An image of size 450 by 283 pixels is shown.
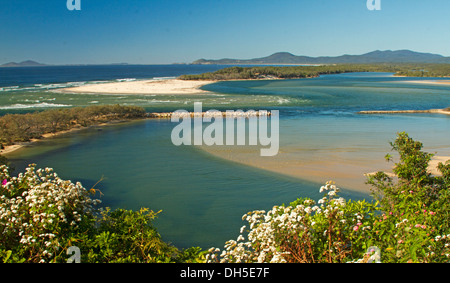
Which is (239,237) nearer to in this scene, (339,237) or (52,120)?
(339,237)

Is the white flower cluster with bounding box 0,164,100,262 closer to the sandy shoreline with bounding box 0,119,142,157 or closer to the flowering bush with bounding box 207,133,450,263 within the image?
the flowering bush with bounding box 207,133,450,263

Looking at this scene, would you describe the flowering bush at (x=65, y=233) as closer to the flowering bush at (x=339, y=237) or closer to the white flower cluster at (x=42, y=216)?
the white flower cluster at (x=42, y=216)

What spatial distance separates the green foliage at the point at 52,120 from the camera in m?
23.4

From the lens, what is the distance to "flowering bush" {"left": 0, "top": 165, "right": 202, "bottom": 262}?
186 inches

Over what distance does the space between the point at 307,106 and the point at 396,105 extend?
1088cm

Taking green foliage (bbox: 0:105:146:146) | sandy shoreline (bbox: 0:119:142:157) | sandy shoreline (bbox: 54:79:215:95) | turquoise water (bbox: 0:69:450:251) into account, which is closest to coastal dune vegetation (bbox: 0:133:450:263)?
turquoise water (bbox: 0:69:450:251)

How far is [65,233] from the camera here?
5.16 metres

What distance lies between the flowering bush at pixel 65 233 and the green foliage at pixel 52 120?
19.5 meters

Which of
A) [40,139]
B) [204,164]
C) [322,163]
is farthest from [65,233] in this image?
[40,139]

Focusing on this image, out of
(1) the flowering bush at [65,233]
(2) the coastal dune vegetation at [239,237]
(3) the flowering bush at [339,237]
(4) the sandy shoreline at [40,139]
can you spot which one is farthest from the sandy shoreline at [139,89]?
(3) the flowering bush at [339,237]

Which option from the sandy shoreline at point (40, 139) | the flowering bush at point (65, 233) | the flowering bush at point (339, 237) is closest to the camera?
the flowering bush at point (339, 237)

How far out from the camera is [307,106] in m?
43.3
